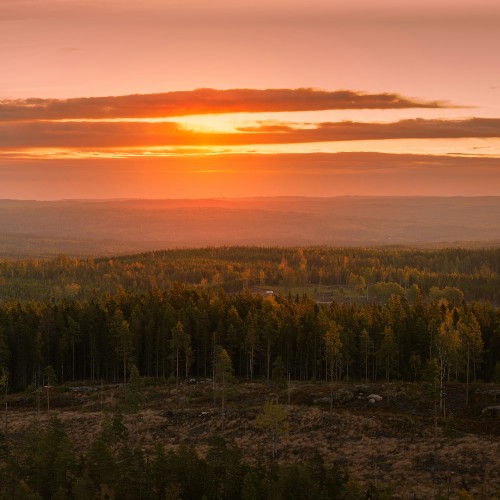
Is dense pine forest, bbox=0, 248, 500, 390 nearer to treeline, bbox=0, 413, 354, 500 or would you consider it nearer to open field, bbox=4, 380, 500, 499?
open field, bbox=4, 380, 500, 499

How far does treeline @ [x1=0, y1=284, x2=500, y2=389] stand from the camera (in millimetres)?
119500

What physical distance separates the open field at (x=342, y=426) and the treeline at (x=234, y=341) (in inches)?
311

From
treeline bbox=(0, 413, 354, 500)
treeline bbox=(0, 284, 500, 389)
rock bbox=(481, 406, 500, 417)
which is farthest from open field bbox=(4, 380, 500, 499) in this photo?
treeline bbox=(0, 413, 354, 500)

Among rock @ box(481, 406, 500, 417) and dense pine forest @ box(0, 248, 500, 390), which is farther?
dense pine forest @ box(0, 248, 500, 390)

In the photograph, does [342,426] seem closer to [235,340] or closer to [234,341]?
[235,340]

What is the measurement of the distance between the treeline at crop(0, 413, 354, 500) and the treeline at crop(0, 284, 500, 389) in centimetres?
4610

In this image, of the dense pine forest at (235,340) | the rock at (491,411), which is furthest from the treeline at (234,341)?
the rock at (491,411)

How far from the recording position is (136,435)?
92438 millimetres

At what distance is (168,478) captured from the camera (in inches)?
2594

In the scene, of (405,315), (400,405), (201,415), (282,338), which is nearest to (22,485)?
(201,415)

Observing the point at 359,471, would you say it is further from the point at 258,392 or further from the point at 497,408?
the point at 258,392

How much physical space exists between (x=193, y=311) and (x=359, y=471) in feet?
225

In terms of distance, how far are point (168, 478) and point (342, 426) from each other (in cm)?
2899

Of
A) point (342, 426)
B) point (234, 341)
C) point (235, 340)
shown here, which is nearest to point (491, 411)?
point (342, 426)
